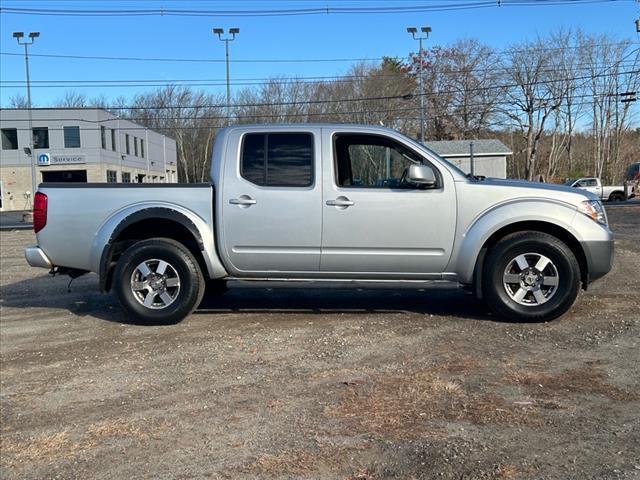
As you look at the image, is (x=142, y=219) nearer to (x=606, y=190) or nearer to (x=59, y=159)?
(x=606, y=190)

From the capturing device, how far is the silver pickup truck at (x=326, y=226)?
5.86 metres

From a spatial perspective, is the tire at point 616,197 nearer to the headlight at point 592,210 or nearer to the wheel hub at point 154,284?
the headlight at point 592,210

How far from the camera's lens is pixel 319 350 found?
5195mm

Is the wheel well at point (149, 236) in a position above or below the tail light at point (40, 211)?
below

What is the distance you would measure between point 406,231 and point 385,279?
1.78 feet

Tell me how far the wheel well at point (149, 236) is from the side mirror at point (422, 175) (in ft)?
7.53

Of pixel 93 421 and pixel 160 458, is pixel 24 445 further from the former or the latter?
pixel 160 458

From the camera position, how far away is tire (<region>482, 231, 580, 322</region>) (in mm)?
5793

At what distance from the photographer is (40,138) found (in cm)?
5631

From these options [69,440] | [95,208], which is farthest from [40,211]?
[69,440]

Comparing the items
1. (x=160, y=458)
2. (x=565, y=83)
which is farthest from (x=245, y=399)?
(x=565, y=83)

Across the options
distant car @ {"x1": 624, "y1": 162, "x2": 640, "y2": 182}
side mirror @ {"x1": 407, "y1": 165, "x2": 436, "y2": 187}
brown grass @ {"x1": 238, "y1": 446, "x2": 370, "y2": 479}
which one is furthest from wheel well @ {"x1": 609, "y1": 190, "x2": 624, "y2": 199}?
brown grass @ {"x1": 238, "y1": 446, "x2": 370, "y2": 479}

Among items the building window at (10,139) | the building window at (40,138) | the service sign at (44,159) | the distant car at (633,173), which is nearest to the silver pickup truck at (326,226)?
the distant car at (633,173)

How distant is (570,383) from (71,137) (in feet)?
191
